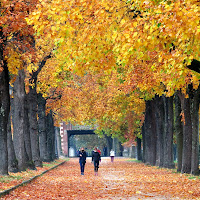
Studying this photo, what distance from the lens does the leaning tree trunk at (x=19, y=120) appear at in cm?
2583

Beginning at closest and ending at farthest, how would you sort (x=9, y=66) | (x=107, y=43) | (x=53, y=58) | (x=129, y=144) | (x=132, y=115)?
(x=107, y=43) → (x=9, y=66) → (x=53, y=58) → (x=132, y=115) → (x=129, y=144)

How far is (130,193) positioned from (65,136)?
7386 centimetres

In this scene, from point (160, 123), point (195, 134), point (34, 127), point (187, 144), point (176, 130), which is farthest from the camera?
point (160, 123)

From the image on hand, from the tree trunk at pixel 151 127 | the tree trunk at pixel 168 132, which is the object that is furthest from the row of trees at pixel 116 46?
the tree trunk at pixel 151 127

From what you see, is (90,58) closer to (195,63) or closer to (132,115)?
(195,63)

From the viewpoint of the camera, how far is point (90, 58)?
15062 mm

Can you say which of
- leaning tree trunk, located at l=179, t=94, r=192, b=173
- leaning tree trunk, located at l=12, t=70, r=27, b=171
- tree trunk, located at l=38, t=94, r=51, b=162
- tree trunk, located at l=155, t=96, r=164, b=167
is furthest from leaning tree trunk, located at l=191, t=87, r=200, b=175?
tree trunk, located at l=38, t=94, r=51, b=162

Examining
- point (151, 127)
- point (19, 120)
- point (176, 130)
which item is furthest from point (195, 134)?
point (151, 127)

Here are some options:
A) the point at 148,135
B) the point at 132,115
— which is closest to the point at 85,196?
the point at 148,135

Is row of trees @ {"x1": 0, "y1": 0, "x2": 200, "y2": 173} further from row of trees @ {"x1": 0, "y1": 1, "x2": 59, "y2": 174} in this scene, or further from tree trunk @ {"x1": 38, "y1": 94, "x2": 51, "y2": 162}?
tree trunk @ {"x1": 38, "y1": 94, "x2": 51, "y2": 162}

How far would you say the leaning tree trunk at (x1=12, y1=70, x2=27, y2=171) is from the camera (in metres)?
25.8

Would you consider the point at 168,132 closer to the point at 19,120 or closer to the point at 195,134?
the point at 195,134

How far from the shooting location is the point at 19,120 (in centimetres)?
2591

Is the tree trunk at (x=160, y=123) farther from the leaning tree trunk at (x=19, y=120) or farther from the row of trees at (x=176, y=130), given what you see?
the leaning tree trunk at (x=19, y=120)
